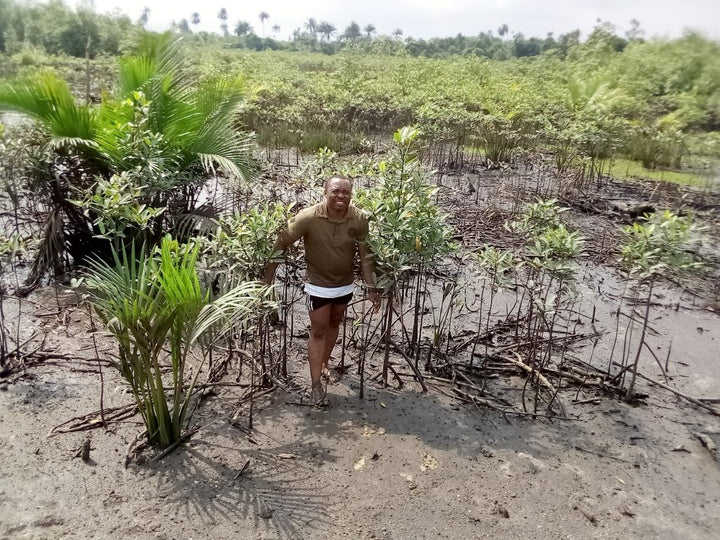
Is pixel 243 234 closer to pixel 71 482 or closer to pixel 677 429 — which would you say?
pixel 71 482

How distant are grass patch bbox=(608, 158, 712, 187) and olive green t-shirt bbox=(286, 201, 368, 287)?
31.5 ft

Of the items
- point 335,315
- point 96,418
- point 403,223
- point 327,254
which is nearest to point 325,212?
point 327,254

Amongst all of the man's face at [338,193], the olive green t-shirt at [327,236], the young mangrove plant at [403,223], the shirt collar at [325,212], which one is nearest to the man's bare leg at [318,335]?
the olive green t-shirt at [327,236]

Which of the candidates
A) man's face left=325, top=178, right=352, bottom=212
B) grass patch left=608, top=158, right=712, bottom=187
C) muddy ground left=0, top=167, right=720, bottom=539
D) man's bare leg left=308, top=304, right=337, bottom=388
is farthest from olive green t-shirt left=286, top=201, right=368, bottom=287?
grass patch left=608, top=158, right=712, bottom=187

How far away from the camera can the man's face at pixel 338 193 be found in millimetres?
3311

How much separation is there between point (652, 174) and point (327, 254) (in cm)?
1114

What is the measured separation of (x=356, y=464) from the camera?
316 centimetres

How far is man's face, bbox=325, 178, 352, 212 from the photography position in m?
3.31

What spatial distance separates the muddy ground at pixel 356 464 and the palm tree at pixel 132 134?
4.47 ft

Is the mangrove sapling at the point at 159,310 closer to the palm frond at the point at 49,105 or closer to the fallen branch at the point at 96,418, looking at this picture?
the fallen branch at the point at 96,418

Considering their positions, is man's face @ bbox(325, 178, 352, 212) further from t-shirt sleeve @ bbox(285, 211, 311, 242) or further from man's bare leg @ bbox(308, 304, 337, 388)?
man's bare leg @ bbox(308, 304, 337, 388)

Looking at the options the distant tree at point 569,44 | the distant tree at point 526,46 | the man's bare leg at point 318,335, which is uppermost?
the distant tree at point 526,46

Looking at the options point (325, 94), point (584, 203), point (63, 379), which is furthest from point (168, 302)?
point (325, 94)

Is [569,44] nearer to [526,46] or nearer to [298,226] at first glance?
[298,226]
